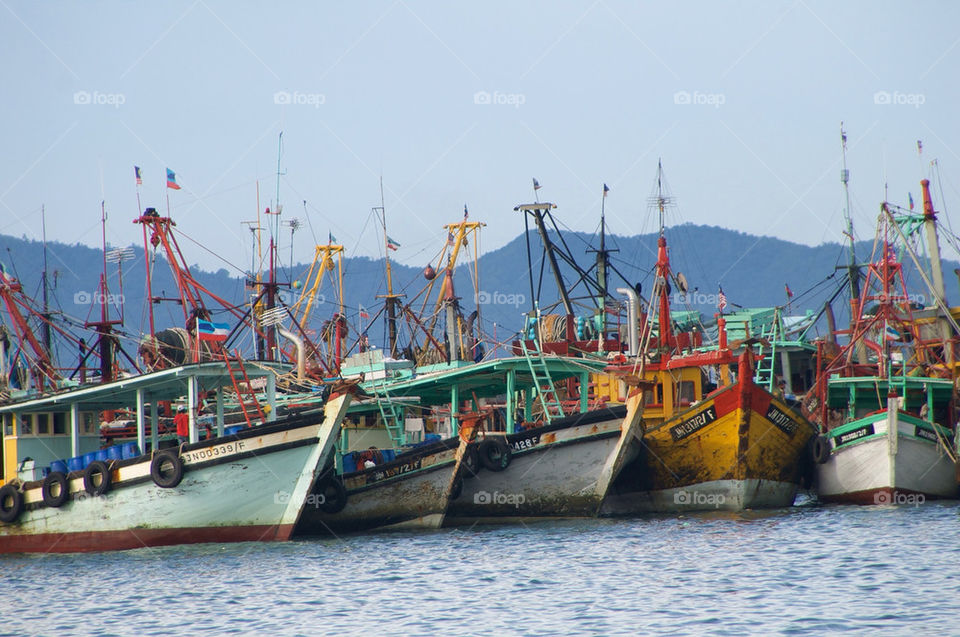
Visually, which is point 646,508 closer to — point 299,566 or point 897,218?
point 299,566

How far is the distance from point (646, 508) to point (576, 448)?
4.37 metres

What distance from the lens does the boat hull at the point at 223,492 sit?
3078 centimetres

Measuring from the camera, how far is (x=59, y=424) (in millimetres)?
36469

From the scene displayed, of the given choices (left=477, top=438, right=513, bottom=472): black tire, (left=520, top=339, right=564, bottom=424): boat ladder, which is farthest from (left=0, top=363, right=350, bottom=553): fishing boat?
(left=520, top=339, right=564, bottom=424): boat ladder

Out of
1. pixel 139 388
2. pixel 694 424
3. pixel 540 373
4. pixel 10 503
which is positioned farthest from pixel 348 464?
pixel 694 424

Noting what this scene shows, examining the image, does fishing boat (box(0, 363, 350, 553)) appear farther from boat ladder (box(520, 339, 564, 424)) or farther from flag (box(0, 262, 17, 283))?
boat ladder (box(520, 339, 564, 424))

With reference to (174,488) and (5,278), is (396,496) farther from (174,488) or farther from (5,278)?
(5,278)

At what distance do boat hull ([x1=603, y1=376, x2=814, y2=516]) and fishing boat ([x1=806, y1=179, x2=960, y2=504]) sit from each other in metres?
1.80

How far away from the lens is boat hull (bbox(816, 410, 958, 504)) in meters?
36.6

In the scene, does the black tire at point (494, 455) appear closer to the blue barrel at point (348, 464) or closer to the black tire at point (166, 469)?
the blue barrel at point (348, 464)

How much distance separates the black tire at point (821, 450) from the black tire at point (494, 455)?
10.4 meters

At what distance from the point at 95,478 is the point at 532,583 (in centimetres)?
1376

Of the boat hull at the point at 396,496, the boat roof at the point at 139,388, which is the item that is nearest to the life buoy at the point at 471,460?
the boat hull at the point at 396,496

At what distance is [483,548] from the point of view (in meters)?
29.9
